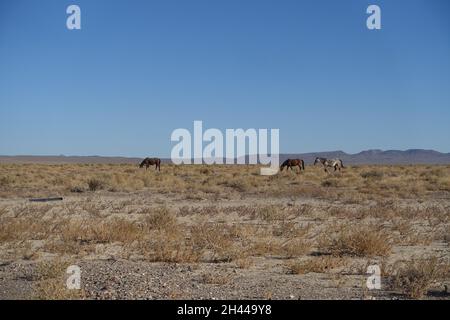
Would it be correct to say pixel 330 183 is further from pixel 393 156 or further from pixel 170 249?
pixel 393 156

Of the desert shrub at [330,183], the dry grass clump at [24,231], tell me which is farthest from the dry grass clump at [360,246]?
the desert shrub at [330,183]

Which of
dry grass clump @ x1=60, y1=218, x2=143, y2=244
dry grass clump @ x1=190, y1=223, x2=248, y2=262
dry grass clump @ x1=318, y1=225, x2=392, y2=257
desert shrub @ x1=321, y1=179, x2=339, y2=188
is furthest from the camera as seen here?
desert shrub @ x1=321, y1=179, x2=339, y2=188

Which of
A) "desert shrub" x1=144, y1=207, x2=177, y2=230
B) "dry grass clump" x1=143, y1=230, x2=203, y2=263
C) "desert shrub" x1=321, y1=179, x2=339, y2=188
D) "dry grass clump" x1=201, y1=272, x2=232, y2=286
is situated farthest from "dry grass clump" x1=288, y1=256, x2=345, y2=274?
"desert shrub" x1=321, y1=179, x2=339, y2=188

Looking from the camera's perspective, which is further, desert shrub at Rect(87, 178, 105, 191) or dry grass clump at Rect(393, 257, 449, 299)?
desert shrub at Rect(87, 178, 105, 191)

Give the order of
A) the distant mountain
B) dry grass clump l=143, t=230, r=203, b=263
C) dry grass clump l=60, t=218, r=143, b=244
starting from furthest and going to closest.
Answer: the distant mountain → dry grass clump l=60, t=218, r=143, b=244 → dry grass clump l=143, t=230, r=203, b=263

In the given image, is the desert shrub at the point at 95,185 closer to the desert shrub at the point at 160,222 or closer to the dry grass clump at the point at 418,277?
the desert shrub at the point at 160,222

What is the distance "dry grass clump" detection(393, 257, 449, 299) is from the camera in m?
7.39

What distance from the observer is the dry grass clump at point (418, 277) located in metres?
7.39

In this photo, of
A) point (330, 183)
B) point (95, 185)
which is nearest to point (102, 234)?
point (95, 185)

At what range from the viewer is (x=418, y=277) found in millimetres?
8016

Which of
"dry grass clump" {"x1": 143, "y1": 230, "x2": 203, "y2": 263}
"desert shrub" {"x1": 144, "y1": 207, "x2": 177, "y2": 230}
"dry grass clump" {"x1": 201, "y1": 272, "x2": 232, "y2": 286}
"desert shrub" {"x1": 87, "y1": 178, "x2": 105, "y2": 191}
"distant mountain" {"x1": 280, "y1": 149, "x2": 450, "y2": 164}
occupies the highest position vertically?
"distant mountain" {"x1": 280, "y1": 149, "x2": 450, "y2": 164}

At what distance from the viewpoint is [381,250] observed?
10203 mm

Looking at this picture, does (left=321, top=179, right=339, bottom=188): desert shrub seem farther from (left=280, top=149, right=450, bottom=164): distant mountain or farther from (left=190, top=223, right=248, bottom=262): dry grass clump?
(left=280, top=149, right=450, bottom=164): distant mountain
